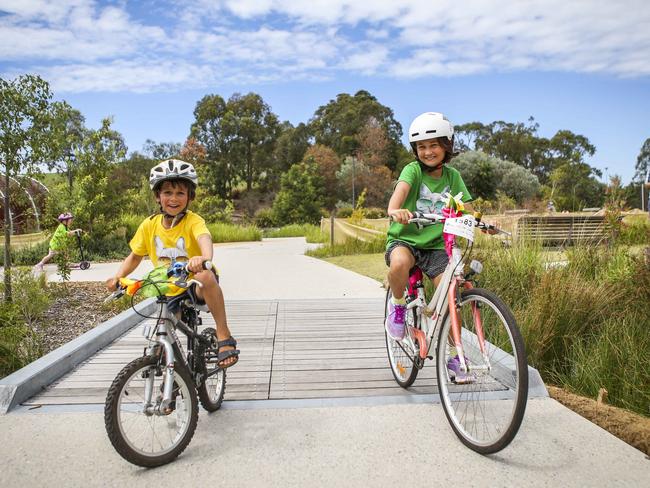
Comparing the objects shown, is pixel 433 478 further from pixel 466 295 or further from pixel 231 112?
pixel 231 112

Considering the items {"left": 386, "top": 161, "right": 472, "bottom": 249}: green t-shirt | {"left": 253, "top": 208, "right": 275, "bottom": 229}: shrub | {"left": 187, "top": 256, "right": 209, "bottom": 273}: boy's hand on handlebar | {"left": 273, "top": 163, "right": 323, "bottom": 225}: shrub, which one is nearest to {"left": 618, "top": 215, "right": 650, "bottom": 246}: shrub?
{"left": 386, "top": 161, "right": 472, "bottom": 249}: green t-shirt

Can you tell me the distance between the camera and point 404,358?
13.0ft

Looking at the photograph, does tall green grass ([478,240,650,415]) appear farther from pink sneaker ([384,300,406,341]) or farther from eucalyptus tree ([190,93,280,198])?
eucalyptus tree ([190,93,280,198])

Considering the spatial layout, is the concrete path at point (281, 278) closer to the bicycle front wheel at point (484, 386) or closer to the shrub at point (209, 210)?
the bicycle front wheel at point (484, 386)

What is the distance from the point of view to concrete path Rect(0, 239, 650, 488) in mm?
2652

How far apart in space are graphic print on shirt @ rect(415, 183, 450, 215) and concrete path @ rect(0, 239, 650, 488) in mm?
1293

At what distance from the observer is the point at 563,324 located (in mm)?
4688

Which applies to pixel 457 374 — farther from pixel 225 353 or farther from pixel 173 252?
pixel 173 252

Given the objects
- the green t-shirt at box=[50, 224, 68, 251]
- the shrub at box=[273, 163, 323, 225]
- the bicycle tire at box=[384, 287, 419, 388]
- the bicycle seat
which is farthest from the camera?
the shrub at box=[273, 163, 323, 225]

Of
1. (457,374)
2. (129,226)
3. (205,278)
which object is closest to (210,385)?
(205,278)

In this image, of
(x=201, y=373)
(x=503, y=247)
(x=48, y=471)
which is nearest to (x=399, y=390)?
(x=201, y=373)

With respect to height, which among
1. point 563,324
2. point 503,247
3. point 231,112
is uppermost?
point 231,112

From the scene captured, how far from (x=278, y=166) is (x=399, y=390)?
54.7 m

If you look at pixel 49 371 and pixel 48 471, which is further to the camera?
pixel 49 371
